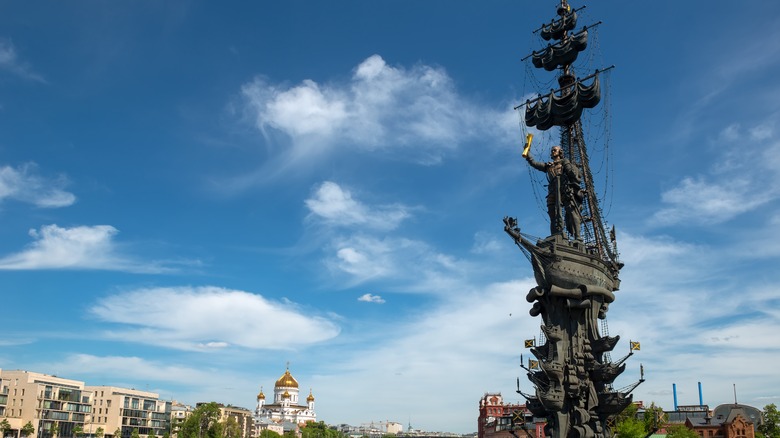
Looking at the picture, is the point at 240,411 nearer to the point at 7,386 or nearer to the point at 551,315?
the point at 7,386

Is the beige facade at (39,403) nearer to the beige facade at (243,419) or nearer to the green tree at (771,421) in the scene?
the beige facade at (243,419)

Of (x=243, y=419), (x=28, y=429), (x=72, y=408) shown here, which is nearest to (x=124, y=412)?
(x=72, y=408)

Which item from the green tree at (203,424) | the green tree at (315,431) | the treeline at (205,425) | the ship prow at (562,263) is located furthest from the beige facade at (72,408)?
the ship prow at (562,263)

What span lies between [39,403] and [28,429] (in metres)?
4.58

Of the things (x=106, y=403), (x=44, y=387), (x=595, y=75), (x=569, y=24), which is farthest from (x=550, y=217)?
(x=106, y=403)

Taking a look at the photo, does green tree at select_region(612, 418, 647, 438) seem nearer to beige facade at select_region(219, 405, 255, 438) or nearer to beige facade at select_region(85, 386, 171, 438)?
beige facade at select_region(85, 386, 171, 438)

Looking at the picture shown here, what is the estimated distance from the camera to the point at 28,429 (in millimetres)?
108312

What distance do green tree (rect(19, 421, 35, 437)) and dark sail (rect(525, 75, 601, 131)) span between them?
310ft

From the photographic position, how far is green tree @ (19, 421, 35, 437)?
108188 millimetres

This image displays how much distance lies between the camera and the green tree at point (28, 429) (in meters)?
108

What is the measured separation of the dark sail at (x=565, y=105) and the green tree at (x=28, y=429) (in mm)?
94445

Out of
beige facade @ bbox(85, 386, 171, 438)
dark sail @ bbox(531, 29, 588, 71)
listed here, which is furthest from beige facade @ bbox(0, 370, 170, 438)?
dark sail @ bbox(531, 29, 588, 71)

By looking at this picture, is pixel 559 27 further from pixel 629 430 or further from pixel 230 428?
pixel 230 428

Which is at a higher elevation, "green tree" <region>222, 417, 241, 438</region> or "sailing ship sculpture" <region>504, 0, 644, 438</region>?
"sailing ship sculpture" <region>504, 0, 644, 438</region>
